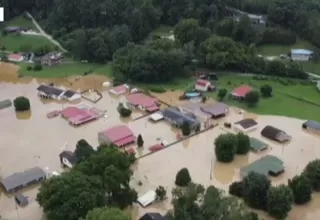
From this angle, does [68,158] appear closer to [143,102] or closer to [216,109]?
[143,102]

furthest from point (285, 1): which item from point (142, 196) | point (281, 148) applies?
point (142, 196)

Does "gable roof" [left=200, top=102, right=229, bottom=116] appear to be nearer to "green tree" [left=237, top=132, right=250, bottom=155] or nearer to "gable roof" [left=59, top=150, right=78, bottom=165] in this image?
"green tree" [left=237, top=132, right=250, bottom=155]

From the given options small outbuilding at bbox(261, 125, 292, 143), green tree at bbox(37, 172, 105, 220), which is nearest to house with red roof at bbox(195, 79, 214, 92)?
small outbuilding at bbox(261, 125, 292, 143)

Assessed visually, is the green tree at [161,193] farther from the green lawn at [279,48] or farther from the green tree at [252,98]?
the green lawn at [279,48]

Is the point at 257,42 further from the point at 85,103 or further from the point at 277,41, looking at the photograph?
the point at 85,103

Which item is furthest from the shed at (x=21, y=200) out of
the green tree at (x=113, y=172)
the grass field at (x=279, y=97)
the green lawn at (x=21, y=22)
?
the green lawn at (x=21, y=22)

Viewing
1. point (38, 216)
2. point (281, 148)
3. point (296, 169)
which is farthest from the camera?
point (281, 148)

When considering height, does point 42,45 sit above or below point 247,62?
below
